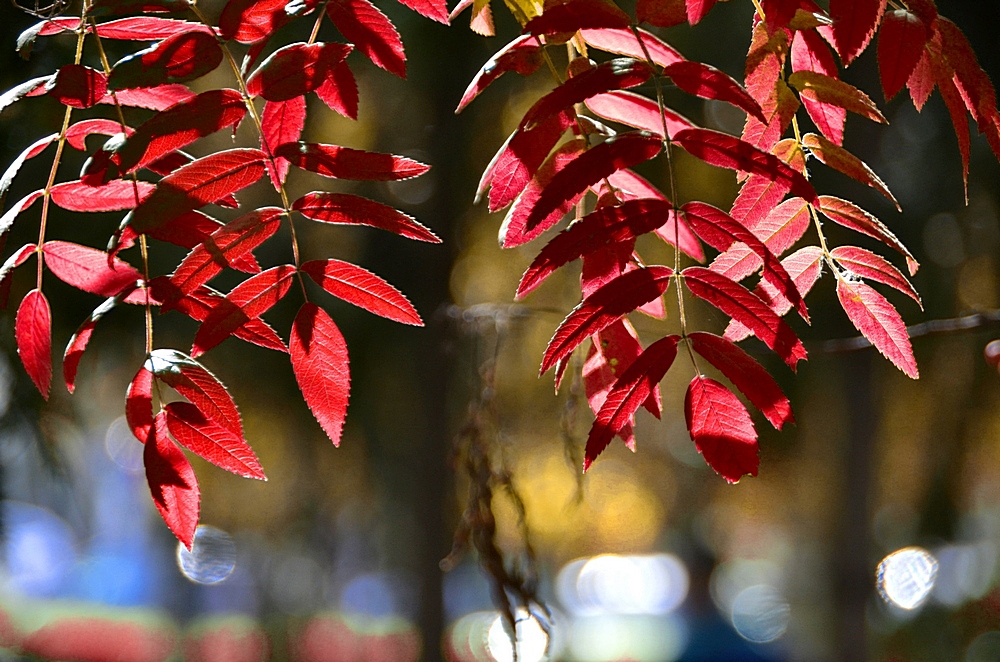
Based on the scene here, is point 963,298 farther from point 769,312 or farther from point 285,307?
point 769,312

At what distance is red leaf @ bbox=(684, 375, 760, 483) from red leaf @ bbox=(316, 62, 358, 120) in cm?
38

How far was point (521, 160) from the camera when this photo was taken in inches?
27.5

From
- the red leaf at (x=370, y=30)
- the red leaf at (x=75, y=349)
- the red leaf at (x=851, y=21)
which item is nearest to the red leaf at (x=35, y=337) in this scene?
the red leaf at (x=75, y=349)

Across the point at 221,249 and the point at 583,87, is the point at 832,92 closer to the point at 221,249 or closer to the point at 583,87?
the point at 583,87

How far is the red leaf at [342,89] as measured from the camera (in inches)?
28.6

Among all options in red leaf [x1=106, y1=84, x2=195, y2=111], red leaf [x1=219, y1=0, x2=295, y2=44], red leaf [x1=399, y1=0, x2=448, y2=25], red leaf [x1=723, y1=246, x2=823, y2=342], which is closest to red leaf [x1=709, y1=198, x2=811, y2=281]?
red leaf [x1=723, y1=246, x2=823, y2=342]

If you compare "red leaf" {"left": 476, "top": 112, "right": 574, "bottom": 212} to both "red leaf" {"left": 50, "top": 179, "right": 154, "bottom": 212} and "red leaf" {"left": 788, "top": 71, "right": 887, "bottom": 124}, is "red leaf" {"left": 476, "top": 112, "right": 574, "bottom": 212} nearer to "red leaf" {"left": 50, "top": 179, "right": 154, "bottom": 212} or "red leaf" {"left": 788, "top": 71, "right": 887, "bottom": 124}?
"red leaf" {"left": 788, "top": 71, "right": 887, "bottom": 124}

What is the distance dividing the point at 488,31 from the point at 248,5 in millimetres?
261

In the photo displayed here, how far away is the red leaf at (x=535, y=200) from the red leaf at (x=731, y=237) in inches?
4.2

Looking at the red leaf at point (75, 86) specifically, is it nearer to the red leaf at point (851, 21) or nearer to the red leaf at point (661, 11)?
the red leaf at point (661, 11)

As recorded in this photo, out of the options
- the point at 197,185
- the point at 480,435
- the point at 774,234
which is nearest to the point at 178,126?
the point at 197,185

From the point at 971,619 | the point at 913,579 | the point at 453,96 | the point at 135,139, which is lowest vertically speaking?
the point at 971,619

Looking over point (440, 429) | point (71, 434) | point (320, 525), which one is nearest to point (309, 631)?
point (320, 525)

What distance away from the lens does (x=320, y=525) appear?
34.2 feet
